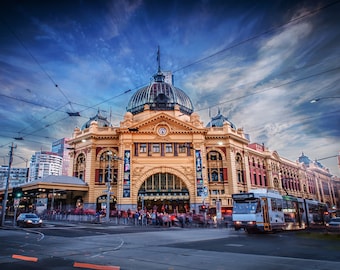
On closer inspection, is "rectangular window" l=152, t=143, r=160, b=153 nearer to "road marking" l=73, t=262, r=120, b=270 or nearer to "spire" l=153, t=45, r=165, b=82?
"spire" l=153, t=45, r=165, b=82

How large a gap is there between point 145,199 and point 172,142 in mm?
10865

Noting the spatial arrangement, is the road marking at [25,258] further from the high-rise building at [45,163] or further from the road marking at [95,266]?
the high-rise building at [45,163]

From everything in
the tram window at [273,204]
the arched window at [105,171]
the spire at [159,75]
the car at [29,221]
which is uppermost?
the spire at [159,75]

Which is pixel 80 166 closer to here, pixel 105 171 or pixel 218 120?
pixel 105 171

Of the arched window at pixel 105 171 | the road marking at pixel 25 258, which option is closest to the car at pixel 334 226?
the road marking at pixel 25 258

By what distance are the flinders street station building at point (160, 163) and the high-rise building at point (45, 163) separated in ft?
412

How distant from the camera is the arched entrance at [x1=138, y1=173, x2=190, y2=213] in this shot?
5044cm

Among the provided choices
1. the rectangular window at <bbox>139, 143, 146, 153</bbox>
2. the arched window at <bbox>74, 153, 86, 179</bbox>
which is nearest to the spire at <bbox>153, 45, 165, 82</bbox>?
the rectangular window at <bbox>139, 143, 146, 153</bbox>

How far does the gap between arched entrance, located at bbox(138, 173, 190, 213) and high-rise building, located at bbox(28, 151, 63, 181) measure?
434 ft

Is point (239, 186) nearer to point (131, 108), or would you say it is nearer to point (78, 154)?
point (131, 108)

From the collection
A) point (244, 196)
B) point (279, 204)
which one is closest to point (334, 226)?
point (279, 204)

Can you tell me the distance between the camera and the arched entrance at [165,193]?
165 feet

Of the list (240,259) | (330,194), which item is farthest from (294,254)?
(330,194)

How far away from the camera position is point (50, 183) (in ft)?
156
